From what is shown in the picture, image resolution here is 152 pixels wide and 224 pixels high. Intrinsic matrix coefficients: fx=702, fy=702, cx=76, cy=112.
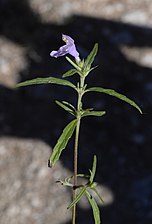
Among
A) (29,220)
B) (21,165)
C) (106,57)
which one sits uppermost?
(106,57)

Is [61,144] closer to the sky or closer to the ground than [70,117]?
closer to the ground

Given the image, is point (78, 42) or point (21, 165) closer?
point (21, 165)

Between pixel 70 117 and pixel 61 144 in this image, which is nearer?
pixel 61 144

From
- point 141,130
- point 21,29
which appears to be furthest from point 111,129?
point 21,29

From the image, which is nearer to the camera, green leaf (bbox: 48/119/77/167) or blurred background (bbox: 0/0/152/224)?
green leaf (bbox: 48/119/77/167)

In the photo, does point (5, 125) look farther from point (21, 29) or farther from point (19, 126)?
point (21, 29)

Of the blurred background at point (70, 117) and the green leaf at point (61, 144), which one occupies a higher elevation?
the blurred background at point (70, 117)

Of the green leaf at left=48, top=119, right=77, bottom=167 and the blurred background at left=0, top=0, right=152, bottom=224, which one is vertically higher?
the blurred background at left=0, top=0, right=152, bottom=224

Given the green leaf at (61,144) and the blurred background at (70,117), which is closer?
the green leaf at (61,144)
